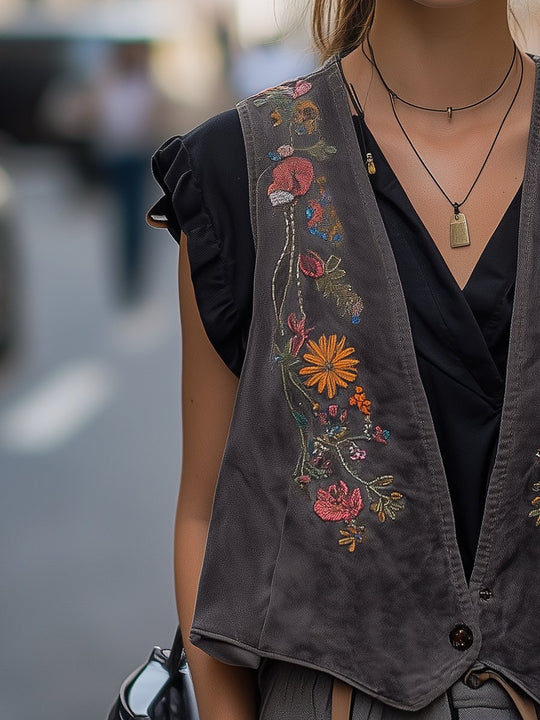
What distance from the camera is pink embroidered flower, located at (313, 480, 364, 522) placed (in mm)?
1568

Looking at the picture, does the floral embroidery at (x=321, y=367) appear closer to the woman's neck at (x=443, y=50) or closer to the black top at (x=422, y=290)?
the black top at (x=422, y=290)

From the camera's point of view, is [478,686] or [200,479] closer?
[478,686]

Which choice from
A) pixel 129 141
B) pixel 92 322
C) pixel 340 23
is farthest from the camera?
pixel 129 141

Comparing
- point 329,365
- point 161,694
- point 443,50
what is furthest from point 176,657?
point 443,50

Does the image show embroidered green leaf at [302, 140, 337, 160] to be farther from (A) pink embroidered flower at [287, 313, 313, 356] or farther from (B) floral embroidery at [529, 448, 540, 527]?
(B) floral embroidery at [529, 448, 540, 527]

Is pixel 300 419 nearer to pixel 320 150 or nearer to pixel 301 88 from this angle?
pixel 320 150

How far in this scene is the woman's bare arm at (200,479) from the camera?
170 cm

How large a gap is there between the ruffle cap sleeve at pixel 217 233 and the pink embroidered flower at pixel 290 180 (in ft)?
0.15

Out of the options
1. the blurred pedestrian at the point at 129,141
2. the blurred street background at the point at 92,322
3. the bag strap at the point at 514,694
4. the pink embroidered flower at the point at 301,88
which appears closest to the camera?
the bag strap at the point at 514,694

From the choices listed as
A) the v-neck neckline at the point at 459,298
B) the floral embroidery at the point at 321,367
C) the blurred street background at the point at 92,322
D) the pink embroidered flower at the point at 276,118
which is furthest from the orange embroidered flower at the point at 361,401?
the blurred street background at the point at 92,322

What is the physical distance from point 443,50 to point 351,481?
1.85 feet

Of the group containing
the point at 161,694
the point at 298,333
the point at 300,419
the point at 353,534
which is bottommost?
the point at 161,694

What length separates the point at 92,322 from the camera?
8695 mm

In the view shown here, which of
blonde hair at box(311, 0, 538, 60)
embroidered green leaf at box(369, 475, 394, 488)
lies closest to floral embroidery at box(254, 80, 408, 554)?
embroidered green leaf at box(369, 475, 394, 488)
